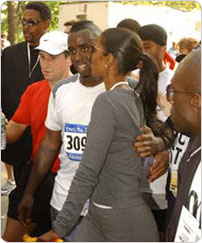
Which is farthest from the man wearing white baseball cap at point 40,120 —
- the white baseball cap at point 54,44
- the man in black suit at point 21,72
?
the man in black suit at point 21,72

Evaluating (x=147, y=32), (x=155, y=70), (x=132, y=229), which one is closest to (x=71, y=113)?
(x=155, y=70)

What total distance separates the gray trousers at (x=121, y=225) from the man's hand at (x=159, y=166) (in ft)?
0.75

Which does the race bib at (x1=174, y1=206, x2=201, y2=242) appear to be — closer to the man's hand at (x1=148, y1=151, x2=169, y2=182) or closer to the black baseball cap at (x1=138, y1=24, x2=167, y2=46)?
the man's hand at (x1=148, y1=151, x2=169, y2=182)

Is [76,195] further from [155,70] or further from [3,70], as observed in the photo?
[3,70]

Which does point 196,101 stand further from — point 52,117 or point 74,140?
point 52,117

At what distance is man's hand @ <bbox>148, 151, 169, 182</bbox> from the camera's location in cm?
179

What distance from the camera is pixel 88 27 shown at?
2094 millimetres

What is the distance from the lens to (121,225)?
1.54 m

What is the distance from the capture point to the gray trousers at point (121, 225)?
1540mm

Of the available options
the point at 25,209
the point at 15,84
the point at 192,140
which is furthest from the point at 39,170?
the point at 192,140

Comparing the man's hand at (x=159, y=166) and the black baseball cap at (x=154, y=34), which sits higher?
the black baseball cap at (x=154, y=34)

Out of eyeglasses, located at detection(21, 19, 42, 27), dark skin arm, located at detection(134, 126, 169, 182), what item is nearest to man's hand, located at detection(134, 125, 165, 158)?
dark skin arm, located at detection(134, 126, 169, 182)

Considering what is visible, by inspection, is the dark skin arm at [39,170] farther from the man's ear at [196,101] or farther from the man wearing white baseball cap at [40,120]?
the man's ear at [196,101]

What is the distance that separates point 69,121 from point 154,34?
104 centimetres
